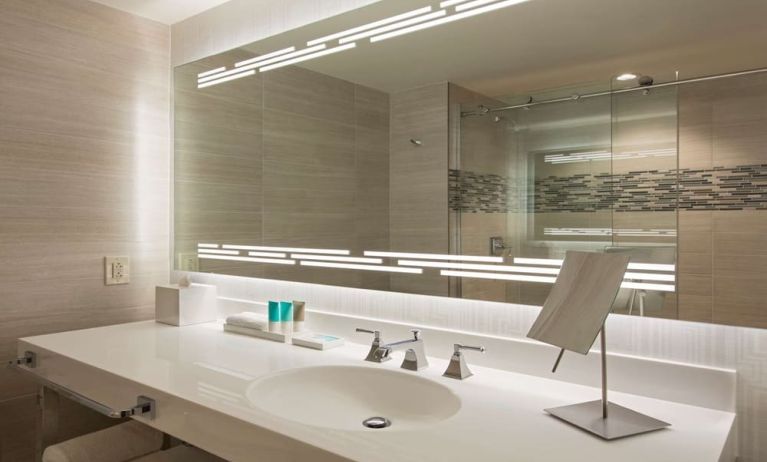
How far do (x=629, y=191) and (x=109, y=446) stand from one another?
1.54 metres

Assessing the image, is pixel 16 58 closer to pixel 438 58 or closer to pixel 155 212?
pixel 155 212

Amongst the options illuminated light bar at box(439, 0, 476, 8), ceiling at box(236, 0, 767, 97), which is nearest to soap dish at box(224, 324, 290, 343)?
ceiling at box(236, 0, 767, 97)

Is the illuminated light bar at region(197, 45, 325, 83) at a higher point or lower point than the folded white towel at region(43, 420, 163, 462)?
higher

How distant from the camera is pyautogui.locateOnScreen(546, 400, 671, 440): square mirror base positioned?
0.98 meters

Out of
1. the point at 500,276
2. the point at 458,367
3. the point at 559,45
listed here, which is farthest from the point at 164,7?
the point at 458,367

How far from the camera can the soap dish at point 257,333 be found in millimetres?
1699

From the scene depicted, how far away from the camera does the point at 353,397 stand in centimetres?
138

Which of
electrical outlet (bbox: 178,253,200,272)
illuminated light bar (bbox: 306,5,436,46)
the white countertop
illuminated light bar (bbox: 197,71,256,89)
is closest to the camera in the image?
the white countertop

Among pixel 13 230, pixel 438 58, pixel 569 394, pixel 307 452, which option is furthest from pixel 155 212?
pixel 569 394

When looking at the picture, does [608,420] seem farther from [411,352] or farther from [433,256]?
[433,256]

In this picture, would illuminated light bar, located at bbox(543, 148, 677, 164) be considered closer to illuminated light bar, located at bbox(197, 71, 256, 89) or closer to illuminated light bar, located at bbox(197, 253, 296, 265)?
illuminated light bar, located at bbox(197, 253, 296, 265)

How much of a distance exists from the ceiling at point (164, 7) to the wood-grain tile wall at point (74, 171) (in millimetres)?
38

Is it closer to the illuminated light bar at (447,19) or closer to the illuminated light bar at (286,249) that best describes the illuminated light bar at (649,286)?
the illuminated light bar at (447,19)

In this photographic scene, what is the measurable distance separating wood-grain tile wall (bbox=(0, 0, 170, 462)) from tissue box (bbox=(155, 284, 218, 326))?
0.28 m
